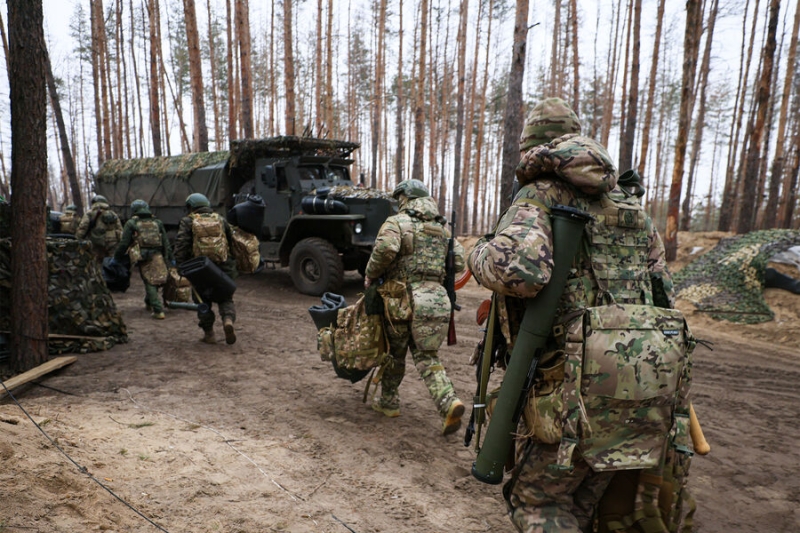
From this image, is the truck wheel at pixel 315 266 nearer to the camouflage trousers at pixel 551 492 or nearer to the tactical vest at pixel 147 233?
the tactical vest at pixel 147 233

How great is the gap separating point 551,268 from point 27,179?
163 inches

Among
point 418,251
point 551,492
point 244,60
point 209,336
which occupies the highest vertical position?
point 244,60

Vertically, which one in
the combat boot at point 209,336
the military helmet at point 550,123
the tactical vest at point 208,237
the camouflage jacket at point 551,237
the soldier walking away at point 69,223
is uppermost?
the military helmet at point 550,123

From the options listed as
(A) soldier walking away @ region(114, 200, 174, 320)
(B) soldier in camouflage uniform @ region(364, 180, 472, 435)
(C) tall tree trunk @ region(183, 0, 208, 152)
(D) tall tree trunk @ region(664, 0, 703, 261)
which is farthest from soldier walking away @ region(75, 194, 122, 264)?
(D) tall tree trunk @ region(664, 0, 703, 261)

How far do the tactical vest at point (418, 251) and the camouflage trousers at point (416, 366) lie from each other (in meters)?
0.34

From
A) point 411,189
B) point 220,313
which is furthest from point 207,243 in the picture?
point 411,189

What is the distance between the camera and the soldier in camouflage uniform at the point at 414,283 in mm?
3209

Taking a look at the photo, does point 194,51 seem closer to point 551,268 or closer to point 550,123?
point 550,123

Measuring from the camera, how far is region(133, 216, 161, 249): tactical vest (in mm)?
6383

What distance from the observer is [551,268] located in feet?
4.95

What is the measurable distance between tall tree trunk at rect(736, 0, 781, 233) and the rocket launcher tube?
10.7 meters

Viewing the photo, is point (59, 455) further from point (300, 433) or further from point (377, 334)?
point (377, 334)

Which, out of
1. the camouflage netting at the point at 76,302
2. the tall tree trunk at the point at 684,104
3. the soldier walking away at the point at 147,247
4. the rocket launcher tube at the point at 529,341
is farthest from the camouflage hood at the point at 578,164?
the tall tree trunk at the point at 684,104

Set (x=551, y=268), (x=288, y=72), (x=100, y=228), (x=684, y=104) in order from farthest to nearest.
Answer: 1. (x=288, y=72)
2. (x=684, y=104)
3. (x=100, y=228)
4. (x=551, y=268)
